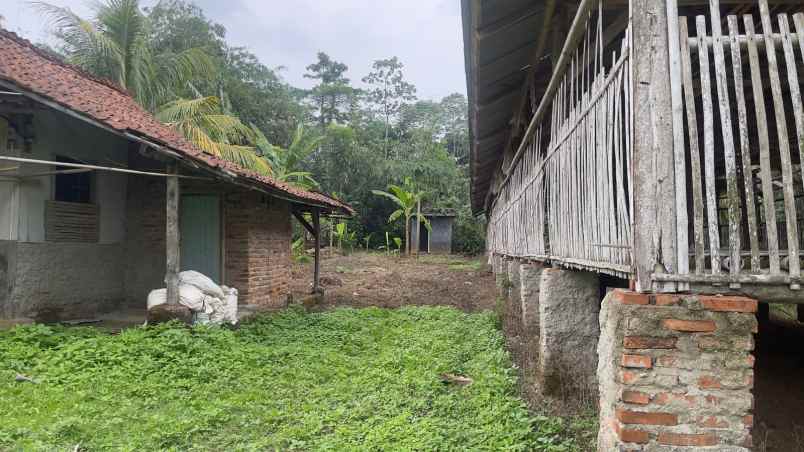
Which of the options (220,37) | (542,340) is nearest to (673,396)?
(542,340)

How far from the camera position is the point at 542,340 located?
16.2 ft

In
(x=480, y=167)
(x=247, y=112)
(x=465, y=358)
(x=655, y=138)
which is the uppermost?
(x=247, y=112)

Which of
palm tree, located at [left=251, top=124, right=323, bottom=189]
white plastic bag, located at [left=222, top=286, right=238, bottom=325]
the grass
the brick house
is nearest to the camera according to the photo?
the grass

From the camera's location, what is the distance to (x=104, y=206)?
869 centimetres

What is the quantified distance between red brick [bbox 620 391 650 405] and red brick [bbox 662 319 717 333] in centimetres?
39

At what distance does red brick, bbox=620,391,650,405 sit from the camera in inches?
104

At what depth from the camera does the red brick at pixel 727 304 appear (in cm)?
257

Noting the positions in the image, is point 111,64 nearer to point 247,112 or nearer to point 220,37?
point 247,112

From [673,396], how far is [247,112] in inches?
1107

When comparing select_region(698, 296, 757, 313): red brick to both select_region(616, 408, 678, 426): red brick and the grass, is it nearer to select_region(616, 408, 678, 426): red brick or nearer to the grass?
select_region(616, 408, 678, 426): red brick

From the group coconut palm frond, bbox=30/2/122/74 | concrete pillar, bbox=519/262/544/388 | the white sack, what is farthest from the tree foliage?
concrete pillar, bbox=519/262/544/388

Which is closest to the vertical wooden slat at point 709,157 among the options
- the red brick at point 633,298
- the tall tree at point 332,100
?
the red brick at point 633,298

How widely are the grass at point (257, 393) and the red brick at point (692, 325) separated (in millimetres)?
1406

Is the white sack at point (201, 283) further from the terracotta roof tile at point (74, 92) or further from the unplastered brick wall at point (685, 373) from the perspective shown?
the unplastered brick wall at point (685, 373)
